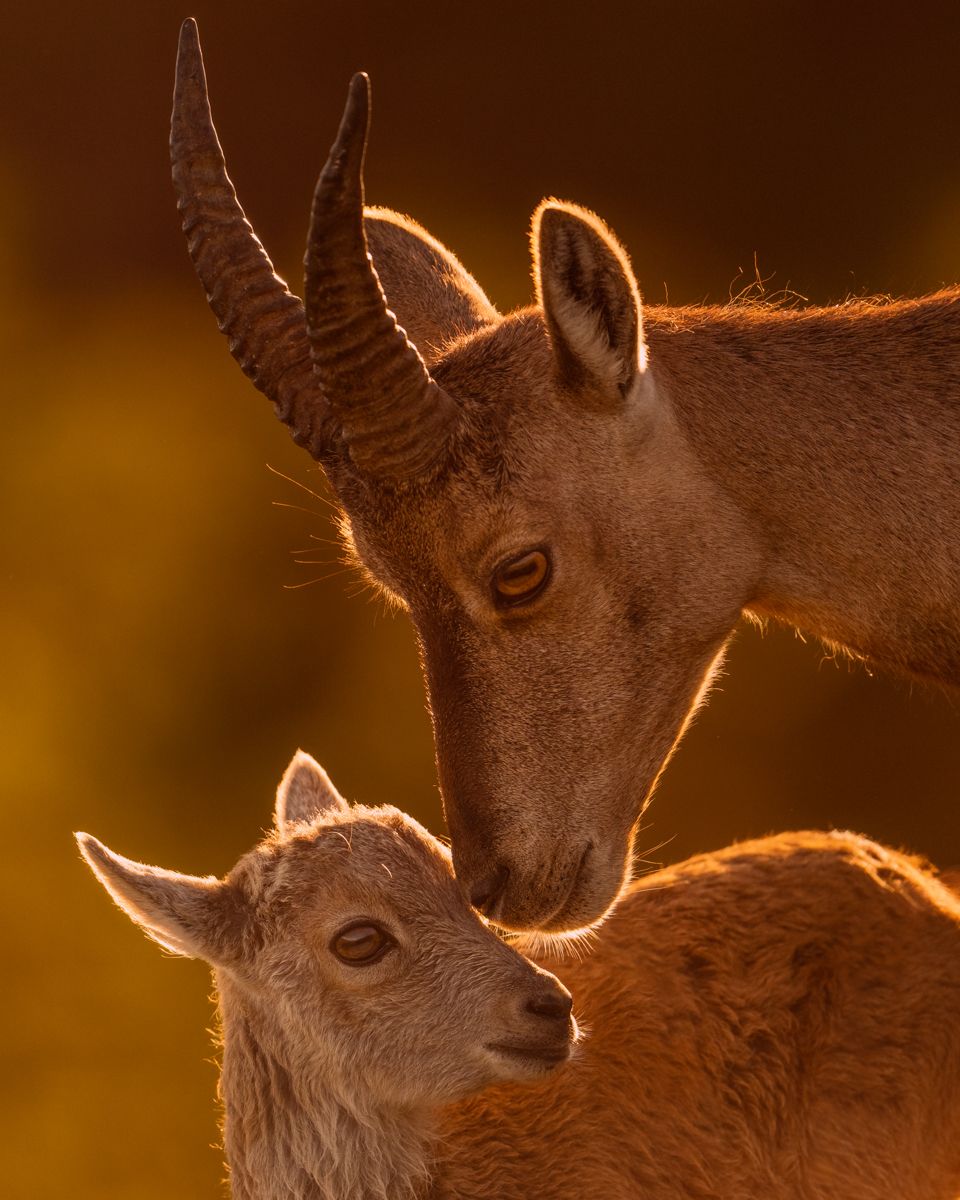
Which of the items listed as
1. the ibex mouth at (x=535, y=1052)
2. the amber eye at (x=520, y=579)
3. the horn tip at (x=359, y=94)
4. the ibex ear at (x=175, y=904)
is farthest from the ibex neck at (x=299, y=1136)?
the horn tip at (x=359, y=94)

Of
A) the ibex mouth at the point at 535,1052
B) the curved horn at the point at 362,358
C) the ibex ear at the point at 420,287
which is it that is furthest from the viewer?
the ibex ear at the point at 420,287

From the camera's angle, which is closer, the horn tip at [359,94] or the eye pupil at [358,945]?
the horn tip at [359,94]

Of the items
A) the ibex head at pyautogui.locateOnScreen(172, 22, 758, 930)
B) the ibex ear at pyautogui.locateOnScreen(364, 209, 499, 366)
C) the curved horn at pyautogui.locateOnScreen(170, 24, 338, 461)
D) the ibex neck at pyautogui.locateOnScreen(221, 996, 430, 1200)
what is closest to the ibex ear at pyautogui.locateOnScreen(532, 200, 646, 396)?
the ibex head at pyautogui.locateOnScreen(172, 22, 758, 930)

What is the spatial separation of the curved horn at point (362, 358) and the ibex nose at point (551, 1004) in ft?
3.29

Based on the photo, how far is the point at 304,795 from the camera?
10.7ft

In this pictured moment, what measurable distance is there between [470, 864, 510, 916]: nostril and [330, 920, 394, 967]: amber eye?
450mm

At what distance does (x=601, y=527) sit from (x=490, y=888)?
62 centimetres

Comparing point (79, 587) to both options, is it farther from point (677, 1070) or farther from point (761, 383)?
point (761, 383)

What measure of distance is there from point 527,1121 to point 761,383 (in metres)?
1.61

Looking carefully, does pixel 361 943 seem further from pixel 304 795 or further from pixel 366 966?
pixel 304 795

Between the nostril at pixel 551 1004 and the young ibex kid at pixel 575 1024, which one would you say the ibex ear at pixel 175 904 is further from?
the nostril at pixel 551 1004

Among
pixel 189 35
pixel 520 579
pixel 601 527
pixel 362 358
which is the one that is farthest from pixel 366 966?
pixel 189 35

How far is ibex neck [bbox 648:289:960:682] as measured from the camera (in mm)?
2471

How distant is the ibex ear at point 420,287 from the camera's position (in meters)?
3.08
